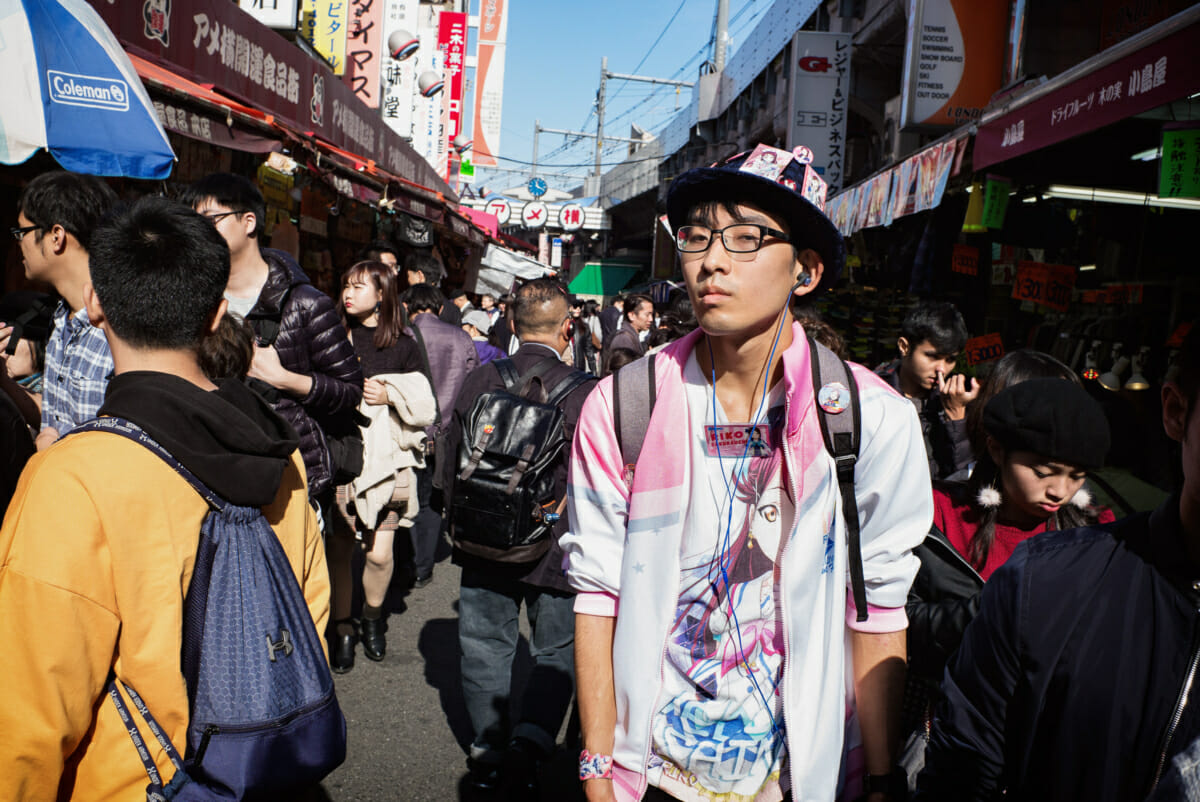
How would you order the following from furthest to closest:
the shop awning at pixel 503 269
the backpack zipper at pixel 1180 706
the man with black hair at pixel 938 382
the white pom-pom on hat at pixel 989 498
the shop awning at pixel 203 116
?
the shop awning at pixel 503 269
the shop awning at pixel 203 116
the man with black hair at pixel 938 382
the white pom-pom on hat at pixel 989 498
the backpack zipper at pixel 1180 706

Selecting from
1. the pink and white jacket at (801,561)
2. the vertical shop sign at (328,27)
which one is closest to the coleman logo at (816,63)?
the vertical shop sign at (328,27)

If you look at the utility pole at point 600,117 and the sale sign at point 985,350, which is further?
the utility pole at point 600,117

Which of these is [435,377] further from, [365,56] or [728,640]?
[365,56]

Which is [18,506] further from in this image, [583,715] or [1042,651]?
[1042,651]

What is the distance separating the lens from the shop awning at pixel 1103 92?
3205mm

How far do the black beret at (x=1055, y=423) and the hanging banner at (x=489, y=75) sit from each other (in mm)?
27122

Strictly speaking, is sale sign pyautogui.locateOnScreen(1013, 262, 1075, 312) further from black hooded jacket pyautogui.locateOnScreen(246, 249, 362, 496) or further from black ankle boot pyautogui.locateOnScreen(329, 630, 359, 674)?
black ankle boot pyautogui.locateOnScreen(329, 630, 359, 674)

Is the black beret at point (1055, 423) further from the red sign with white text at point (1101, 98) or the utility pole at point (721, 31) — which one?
the utility pole at point (721, 31)

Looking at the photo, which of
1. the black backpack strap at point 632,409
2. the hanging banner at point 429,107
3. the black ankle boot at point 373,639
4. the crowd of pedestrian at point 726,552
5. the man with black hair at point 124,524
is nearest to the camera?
the crowd of pedestrian at point 726,552

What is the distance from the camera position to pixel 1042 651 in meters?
1.26

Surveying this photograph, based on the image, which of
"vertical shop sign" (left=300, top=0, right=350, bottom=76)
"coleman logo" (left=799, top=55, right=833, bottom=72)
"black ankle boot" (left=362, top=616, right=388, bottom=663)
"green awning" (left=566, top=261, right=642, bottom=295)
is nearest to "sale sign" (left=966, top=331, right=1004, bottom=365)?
"black ankle boot" (left=362, top=616, right=388, bottom=663)

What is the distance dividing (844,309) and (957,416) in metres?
7.65

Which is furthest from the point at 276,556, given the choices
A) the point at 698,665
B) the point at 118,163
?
the point at 118,163

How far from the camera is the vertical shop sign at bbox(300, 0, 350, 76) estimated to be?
468 inches
